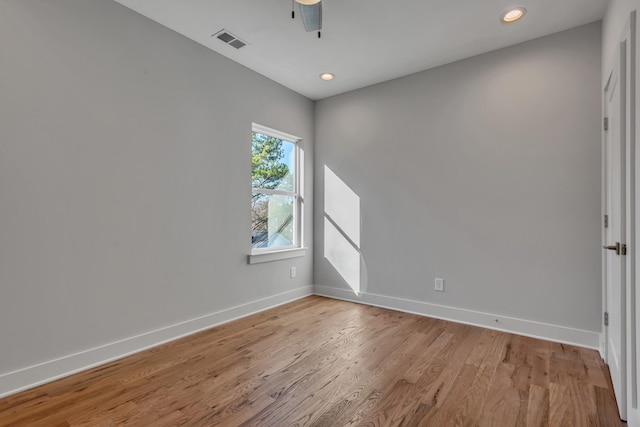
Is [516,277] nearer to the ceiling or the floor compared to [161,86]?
nearer to the floor

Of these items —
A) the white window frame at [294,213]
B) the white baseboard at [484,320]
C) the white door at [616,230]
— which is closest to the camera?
the white door at [616,230]

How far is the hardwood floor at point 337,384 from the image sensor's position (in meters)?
1.73

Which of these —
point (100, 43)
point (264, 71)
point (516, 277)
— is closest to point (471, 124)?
point (516, 277)

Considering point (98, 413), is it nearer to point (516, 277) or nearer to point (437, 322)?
point (437, 322)

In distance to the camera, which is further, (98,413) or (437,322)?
(437,322)

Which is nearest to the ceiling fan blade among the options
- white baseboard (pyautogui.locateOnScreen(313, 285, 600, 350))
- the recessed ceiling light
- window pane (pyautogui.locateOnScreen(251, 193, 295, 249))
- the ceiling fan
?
the ceiling fan

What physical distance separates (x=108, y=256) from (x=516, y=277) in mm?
3475

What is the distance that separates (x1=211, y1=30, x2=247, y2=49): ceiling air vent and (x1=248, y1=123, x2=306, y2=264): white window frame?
2.69ft

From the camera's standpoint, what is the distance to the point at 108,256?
7.80ft

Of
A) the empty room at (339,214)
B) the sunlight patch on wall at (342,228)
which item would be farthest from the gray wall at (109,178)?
the sunlight patch on wall at (342,228)

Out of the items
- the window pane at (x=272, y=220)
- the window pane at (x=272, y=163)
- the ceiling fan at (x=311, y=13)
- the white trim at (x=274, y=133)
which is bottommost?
the window pane at (x=272, y=220)

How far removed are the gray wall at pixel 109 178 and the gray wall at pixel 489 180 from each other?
1.60 m

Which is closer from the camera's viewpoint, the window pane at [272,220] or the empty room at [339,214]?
the empty room at [339,214]

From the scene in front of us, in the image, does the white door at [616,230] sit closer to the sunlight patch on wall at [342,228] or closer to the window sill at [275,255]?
the sunlight patch on wall at [342,228]
